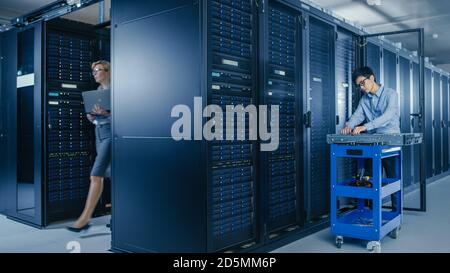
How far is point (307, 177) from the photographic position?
3.21m

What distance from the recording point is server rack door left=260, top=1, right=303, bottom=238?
2.81 metres

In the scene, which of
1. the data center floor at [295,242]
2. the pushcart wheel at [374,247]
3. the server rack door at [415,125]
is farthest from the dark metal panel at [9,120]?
the server rack door at [415,125]

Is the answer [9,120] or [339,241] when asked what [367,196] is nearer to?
[339,241]

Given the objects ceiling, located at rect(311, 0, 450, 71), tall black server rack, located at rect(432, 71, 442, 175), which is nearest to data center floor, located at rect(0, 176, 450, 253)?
ceiling, located at rect(311, 0, 450, 71)

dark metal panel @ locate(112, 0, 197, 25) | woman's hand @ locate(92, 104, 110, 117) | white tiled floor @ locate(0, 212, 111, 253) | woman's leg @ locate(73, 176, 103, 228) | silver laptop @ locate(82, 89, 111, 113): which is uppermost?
dark metal panel @ locate(112, 0, 197, 25)

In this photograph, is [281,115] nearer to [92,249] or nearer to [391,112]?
[391,112]

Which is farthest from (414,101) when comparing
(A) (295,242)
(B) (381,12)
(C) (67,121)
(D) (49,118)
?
(D) (49,118)

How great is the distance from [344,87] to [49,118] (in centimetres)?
294

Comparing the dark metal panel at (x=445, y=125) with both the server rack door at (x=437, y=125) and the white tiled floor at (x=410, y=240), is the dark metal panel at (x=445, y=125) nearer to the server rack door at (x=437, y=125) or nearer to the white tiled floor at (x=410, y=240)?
the server rack door at (x=437, y=125)

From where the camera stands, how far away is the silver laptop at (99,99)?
10.4 feet

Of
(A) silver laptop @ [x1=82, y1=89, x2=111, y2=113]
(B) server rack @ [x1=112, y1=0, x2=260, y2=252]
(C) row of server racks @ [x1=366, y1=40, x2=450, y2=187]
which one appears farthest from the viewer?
(C) row of server racks @ [x1=366, y1=40, x2=450, y2=187]

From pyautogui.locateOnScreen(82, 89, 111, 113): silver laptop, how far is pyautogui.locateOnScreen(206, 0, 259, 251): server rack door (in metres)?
1.25

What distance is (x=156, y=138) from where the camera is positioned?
2.42 metres

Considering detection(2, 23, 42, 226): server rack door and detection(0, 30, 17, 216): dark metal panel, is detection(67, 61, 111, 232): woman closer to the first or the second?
detection(2, 23, 42, 226): server rack door
